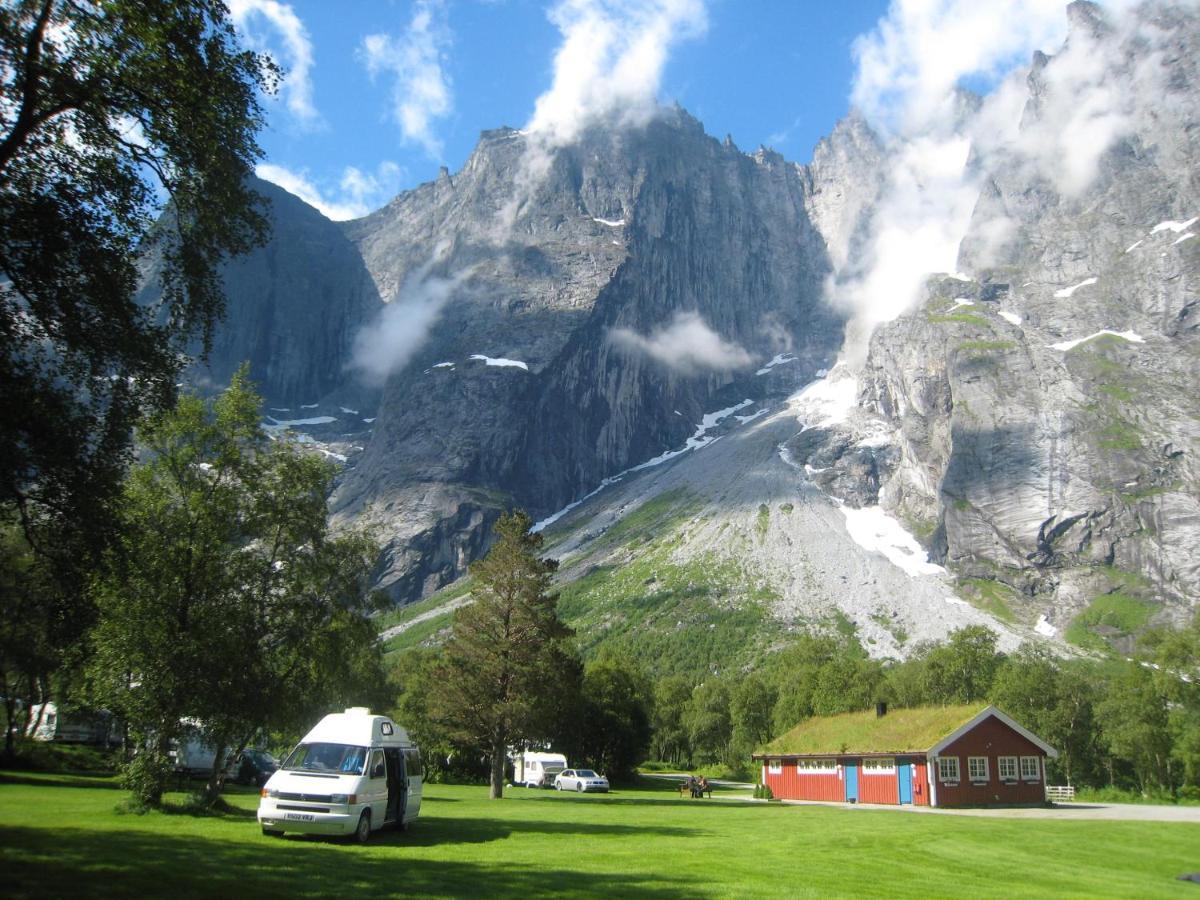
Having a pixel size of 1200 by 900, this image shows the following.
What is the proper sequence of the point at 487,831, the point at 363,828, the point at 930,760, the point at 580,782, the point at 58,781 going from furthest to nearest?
the point at 580,782, the point at 930,760, the point at 58,781, the point at 487,831, the point at 363,828

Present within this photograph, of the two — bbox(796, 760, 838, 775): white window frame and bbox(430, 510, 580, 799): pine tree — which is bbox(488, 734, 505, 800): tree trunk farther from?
bbox(796, 760, 838, 775): white window frame

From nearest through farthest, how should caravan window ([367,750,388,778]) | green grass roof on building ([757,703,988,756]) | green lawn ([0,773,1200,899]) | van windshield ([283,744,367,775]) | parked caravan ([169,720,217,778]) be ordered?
green lawn ([0,773,1200,899]), van windshield ([283,744,367,775]), caravan window ([367,750,388,778]), parked caravan ([169,720,217,778]), green grass roof on building ([757,703,988,756])

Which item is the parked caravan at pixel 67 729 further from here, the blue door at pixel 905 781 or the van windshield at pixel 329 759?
the blue door at pixel 905 781

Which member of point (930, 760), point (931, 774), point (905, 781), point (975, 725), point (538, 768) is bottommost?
point (538, 768)

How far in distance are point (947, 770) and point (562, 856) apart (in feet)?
115

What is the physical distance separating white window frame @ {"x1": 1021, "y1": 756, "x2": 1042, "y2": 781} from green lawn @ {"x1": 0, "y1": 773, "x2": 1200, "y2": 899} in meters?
18.4

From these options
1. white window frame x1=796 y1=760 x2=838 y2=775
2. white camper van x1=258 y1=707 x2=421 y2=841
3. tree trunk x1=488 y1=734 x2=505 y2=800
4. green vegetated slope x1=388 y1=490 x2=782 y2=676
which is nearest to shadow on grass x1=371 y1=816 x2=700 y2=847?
white camper van x1=258 y1=707 x2=421 y2=841

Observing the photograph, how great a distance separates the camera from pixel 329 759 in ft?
61.2

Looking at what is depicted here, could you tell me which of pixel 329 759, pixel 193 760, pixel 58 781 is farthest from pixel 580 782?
pixel 329 759

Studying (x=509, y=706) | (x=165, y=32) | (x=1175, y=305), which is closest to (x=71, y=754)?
(x=509, y=706)

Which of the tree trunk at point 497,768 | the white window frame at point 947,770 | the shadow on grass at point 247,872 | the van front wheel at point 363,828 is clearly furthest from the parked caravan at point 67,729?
the white window frame at point 947,770

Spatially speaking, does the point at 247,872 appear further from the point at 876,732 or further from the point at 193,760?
the point at 876,732

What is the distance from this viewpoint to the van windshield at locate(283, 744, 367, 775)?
60.4 feet

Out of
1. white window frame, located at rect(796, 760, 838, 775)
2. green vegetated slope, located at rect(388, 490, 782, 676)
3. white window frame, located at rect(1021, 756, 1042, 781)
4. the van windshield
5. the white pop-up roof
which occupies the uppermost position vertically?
green vegetated slope, located at rect(388, 490, 782, 676)
